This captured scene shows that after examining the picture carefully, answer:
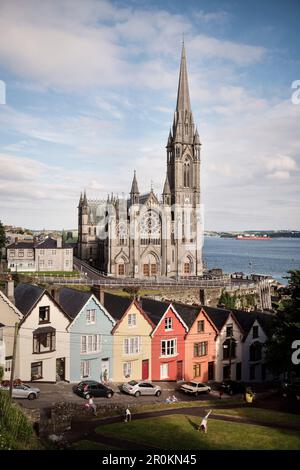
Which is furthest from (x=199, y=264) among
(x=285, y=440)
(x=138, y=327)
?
(x=285, y=440)

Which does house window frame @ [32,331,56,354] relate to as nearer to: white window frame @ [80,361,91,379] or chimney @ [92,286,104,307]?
white window frame @ [80,361,91,379]

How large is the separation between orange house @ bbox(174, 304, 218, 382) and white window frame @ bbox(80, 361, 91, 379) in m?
9.23

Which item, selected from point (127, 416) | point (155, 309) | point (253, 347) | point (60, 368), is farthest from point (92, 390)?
point (253, 347)

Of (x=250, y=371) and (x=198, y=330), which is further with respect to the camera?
(x=250, y=371)

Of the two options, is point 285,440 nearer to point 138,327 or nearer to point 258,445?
point 258,445

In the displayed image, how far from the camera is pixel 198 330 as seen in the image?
3994 centimetres

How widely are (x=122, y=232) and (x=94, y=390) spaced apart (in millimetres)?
60528

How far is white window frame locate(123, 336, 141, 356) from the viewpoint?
1443 inches

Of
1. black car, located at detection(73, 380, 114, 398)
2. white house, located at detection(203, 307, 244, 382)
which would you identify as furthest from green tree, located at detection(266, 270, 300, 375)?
black car, located at detection(73, 380, 114, 398)

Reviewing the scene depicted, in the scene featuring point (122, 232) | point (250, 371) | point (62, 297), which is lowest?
point (250, 371)

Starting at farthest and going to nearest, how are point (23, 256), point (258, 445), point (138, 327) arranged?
1. point (23, 256)
2. point (138, 327)
3. point (258, 445)

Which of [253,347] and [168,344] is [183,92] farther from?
[168,344]

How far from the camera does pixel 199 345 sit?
131 ft

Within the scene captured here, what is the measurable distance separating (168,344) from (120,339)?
15.6 feet
